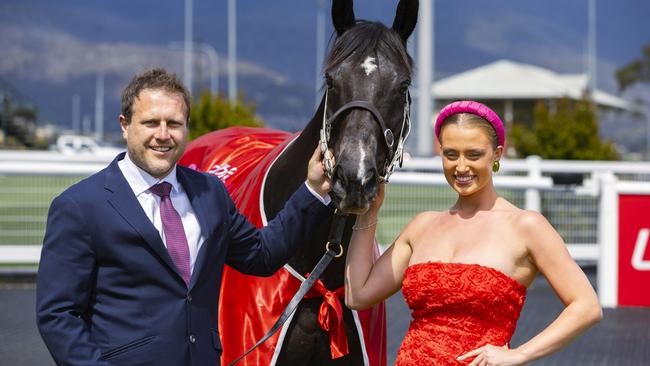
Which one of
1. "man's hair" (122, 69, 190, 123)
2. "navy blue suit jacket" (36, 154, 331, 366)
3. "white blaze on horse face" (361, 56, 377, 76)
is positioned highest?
"white blaze on horse face" (361, 56, 377, 76)

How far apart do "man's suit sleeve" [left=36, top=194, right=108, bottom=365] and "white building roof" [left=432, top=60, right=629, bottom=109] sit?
4349 centimetres

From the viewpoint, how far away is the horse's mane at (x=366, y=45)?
298 centimetres

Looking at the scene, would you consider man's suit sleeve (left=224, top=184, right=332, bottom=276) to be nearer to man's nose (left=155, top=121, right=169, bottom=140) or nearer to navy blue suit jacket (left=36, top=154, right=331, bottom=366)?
navy blue suit jacket (left=36, top=154, right=331, bottom=366)

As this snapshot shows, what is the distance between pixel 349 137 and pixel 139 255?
0.74 meters

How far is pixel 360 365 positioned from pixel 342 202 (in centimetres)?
90

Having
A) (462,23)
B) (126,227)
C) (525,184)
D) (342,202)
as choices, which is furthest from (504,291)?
(462,23)

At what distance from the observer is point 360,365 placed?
330 cm

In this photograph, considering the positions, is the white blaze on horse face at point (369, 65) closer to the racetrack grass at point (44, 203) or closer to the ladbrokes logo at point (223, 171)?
the ladbrokes logo at point (223, 171)

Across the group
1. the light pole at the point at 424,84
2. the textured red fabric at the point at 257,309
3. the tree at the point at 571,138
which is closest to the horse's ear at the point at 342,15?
the textured red fabric at the point at 257,309

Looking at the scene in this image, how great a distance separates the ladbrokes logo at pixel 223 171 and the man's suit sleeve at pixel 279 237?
4.69 ft

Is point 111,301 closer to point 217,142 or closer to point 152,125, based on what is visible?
point 152,125

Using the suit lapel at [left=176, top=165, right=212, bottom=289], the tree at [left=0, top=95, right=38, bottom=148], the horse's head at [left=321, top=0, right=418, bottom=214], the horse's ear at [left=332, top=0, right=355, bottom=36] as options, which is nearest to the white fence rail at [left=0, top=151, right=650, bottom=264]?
the horse's ear at [left=332, top=0, right=355, bottom=36]

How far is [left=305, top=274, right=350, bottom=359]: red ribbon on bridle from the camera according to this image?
3.15m

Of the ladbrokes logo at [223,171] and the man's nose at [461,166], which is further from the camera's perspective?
the ladbrokes logo at [223,171]
